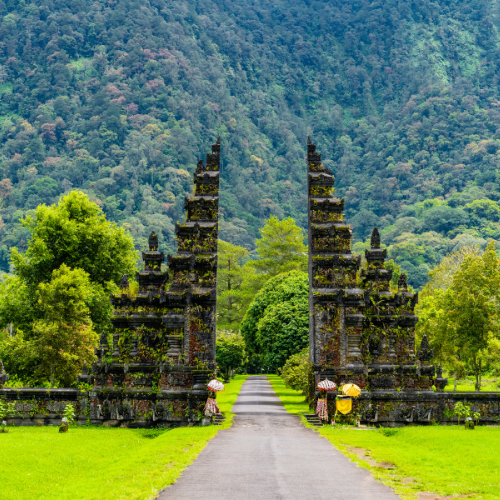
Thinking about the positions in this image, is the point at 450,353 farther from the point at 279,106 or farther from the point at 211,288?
the point at 279,106

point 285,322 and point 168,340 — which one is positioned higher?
point 285,322

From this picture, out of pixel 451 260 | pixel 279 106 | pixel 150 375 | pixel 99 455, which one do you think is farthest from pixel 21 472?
pixel 279 106

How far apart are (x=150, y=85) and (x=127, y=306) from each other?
144m

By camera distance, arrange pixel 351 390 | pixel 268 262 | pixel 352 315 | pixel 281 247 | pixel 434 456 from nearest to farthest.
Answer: pixel 434 456 < pixel 351 390 < pixel 352 315 < pixel 268 262 < pixel 281 247

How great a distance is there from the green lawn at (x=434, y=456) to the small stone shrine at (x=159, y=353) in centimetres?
610

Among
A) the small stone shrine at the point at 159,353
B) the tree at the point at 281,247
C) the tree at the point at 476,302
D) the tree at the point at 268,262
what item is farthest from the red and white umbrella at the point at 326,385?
the tree at the point at 281,247

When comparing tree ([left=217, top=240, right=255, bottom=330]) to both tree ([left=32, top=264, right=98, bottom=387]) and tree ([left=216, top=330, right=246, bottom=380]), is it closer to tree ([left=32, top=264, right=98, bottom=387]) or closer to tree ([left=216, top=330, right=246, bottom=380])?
tree ([left=216, top=330, right=246, bottom=380])

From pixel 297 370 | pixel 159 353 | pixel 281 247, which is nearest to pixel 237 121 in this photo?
pixel 281 247

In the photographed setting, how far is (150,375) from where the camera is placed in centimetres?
2727

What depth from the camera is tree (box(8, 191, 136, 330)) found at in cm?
4212

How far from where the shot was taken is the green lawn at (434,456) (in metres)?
13.9

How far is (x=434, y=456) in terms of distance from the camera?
17.8 meters

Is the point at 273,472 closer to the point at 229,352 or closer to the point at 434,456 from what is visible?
the point at 434,456

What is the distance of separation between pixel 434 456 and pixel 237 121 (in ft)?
536
